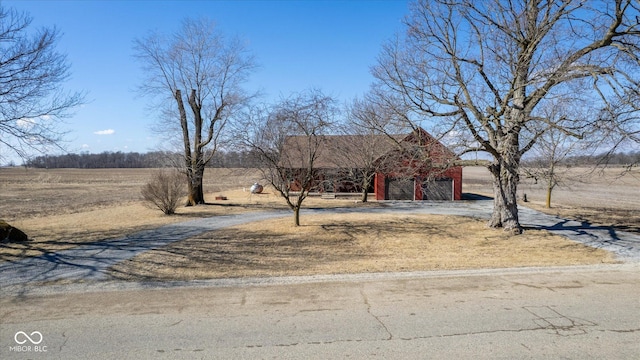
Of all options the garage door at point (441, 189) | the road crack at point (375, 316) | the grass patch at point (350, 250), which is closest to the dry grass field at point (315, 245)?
the grass patch at point (350, 250)

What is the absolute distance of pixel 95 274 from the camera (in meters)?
7.98

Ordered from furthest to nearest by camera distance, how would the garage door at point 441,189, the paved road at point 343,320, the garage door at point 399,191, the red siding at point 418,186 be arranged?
the garage door at point 399,191 → the garage door at point 441,189 → the red siding at point 418,186 → the paved road at point 343,320

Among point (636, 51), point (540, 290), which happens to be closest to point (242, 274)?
point (540, 290)

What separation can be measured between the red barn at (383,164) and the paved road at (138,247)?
4.41 m

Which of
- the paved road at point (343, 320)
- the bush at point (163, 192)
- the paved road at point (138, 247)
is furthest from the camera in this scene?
the bush at point (163, 192)

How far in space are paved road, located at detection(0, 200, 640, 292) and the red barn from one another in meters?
4.41

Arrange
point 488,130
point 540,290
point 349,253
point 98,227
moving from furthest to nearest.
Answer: point 98,227, point 488,130, point 349,253, point 540,290

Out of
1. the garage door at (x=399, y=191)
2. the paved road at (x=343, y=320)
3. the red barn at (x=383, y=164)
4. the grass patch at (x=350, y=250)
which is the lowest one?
the grass patch at (x=350, y=250)

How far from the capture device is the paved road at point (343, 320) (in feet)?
13.1

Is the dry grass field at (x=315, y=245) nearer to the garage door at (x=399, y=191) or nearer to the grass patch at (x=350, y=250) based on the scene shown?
the grass patch at (x=350, y=250)

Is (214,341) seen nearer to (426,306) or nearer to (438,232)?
(426,306)

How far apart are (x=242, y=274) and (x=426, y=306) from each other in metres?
4.11

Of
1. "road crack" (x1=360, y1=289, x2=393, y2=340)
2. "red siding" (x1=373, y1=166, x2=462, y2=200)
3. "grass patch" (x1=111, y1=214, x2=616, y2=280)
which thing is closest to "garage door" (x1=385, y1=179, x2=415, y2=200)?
"red siding" (x1=373, y1=166, x2=462, y2=200)

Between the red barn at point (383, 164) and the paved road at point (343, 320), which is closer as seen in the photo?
the paved road at point (343, 320)
